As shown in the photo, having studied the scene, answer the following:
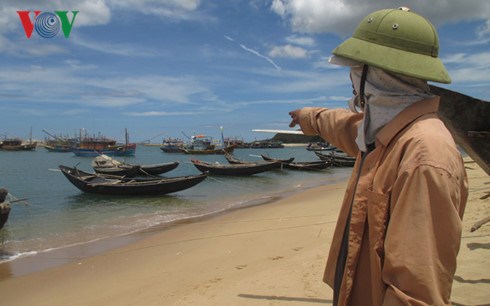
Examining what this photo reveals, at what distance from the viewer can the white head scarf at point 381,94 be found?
4.31 ft

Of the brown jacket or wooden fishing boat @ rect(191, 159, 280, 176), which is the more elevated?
the brown jacket

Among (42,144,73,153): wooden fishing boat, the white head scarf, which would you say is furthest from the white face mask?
(42,144,73,153): wooden fishing boat

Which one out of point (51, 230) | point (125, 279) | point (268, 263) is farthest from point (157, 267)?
point (51, 230)

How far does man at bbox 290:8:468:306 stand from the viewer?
1.06m

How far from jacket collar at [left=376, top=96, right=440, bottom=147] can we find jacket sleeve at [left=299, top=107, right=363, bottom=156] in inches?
22.9

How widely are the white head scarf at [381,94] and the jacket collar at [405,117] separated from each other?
2 cm

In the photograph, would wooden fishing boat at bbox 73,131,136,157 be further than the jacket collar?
Yes

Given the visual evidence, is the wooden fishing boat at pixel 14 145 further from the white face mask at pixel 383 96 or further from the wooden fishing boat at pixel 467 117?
the white face mask at pixel 383 96

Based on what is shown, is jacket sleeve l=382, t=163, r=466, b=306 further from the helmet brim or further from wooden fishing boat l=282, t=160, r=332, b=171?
wooden fishing boat l=282, t=160, r=332, b=171

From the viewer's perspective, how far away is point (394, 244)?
1.10 m

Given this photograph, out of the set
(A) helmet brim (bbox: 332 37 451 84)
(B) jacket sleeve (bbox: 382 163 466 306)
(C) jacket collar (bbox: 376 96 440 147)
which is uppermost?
(A) helmet brim (bbox: 332 37 451 84)

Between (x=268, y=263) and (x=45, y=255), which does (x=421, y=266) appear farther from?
(x=45, y=255)

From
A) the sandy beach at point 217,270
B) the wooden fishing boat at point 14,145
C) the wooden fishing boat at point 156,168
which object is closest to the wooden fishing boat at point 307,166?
the wooden fishing boat at point 156,168

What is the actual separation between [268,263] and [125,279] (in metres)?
2.36
